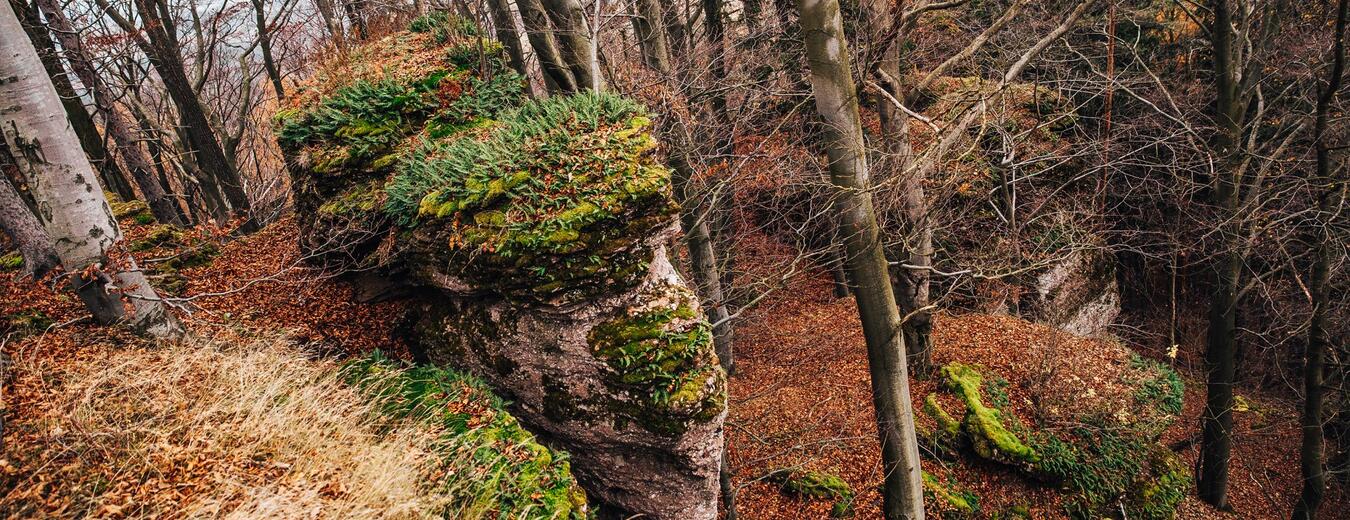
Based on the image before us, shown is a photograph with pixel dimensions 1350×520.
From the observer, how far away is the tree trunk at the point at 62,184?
12.9 feet

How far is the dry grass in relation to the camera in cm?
302

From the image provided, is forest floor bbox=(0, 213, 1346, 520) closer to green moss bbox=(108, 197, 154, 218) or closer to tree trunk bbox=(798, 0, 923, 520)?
green moss bbox=(108, 197, 154, 218)

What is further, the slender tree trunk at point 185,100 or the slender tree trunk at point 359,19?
the slender tree trunk at point 359,19

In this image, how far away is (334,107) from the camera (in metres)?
6.39

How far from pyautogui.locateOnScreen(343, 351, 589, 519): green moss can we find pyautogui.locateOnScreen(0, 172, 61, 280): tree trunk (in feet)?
7.49

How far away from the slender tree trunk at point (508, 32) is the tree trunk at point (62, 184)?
13.7 feet

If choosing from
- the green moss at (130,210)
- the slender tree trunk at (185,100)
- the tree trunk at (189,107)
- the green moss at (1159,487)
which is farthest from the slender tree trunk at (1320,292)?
the green moss at (130,210)

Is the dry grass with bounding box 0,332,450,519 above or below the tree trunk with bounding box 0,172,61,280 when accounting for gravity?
below

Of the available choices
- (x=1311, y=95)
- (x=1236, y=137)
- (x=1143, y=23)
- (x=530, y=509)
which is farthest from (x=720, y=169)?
(x=1311, y=95)

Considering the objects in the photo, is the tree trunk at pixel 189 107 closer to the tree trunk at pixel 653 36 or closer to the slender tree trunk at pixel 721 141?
the tree trunk at pixel 653 36

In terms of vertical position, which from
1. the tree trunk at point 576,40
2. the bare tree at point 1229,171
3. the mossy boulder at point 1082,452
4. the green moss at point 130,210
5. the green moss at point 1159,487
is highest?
the tree trunk at point 576,40

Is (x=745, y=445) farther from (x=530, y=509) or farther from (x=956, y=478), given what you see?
(x=530, y=509)

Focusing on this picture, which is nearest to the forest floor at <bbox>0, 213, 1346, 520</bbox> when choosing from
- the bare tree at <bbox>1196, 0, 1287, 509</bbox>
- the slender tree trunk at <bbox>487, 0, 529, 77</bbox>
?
the bare tree at <bbox>1196, 0, 1287, 509</bbox>

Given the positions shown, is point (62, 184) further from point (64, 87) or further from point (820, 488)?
point (820, 488)
